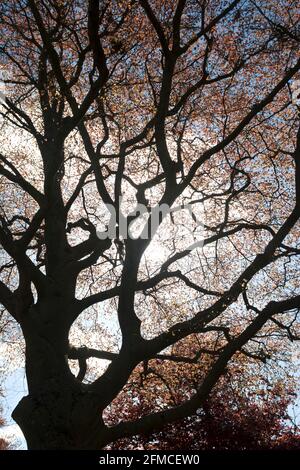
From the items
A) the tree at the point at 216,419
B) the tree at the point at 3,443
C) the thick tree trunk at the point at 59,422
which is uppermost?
the tree at the point at 3,443

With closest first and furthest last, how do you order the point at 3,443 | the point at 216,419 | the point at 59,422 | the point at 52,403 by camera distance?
the point at 59,422 → the point at 52,403 → the point at 216,419 → the point at 3,443

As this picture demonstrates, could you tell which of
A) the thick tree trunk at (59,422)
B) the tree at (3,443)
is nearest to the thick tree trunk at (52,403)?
the thick tree trunk at (59,422)

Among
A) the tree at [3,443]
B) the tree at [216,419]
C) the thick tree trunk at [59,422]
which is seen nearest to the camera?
the thick tree trunk at [59,422]

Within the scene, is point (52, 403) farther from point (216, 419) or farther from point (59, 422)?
point (216, 419)

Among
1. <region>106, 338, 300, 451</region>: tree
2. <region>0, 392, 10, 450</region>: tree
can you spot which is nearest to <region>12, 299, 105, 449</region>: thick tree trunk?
<region>106, 338, 300, 451</region>: tree

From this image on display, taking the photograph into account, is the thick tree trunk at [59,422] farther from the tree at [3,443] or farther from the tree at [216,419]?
the tree at [3,443]

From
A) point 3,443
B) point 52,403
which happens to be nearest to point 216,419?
point 52,403

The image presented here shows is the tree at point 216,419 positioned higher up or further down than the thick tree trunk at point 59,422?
higher up

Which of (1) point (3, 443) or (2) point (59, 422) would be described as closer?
(2) point (59, 422)

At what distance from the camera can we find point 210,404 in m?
13.5

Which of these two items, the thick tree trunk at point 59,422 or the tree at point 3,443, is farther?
the tree at point 3,443

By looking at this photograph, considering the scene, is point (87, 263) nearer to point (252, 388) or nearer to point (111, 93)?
point (111, 93)

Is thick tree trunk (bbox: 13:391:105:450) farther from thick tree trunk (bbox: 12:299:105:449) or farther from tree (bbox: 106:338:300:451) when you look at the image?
tree (bbox: 106:338:300:451)
